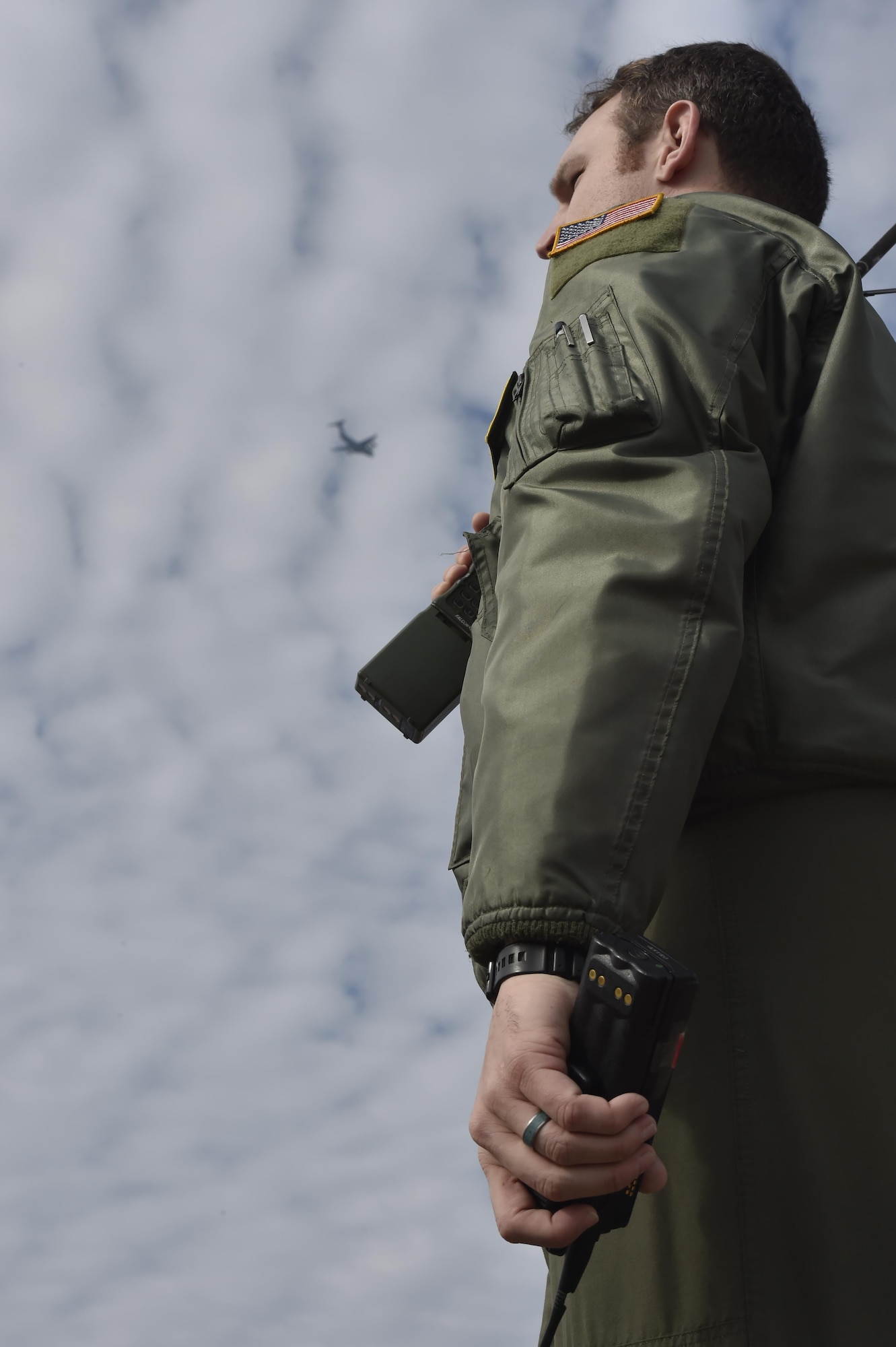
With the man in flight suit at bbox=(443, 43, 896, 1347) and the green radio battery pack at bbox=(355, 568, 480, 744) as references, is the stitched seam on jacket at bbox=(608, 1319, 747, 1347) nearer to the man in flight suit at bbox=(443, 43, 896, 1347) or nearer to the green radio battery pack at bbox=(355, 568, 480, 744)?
the man in flight suit at bbox=(443, 43, 896, 1347)

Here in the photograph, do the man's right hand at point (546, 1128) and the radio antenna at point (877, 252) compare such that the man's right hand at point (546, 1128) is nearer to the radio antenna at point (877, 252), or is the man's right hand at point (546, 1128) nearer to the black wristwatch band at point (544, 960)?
the black wristwatch band at point (544, 960)

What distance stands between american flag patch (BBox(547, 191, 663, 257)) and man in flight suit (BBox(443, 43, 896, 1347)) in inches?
4.5

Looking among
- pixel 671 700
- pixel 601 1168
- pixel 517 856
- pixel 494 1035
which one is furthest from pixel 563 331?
pixel 601 1168

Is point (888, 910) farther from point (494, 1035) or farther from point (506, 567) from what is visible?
point (506, 567)

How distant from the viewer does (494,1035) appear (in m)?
1.61

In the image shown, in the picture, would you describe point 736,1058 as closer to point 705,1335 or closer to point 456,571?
point 705,1335

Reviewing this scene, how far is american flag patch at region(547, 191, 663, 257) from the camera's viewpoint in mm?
2410

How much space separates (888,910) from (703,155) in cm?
197

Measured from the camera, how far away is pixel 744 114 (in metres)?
2.89

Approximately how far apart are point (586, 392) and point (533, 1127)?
48.1 inches

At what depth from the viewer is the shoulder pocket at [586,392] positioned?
197 cm

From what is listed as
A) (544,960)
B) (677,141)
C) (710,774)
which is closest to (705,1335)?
(544,960)

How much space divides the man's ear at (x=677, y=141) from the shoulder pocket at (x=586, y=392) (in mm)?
766

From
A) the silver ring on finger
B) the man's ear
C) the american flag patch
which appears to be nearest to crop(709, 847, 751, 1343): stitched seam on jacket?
the silver ring on finger
